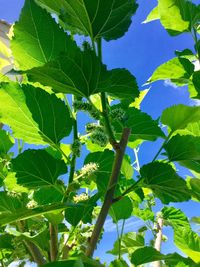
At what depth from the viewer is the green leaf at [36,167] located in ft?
2.23

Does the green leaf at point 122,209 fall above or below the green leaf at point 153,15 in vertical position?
below

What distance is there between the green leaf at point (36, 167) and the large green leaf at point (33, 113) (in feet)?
0.09

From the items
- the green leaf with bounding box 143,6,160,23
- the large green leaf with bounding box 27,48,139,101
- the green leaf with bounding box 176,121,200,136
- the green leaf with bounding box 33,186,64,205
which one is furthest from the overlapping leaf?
the green leaf with bounding box 33,186,64,205

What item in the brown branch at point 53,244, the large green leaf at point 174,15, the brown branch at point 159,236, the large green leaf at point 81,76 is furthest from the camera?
the brown branch at point 159,236

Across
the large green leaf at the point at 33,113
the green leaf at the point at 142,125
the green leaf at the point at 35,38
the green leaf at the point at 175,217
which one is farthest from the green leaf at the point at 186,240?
the green leaf at the point at 35,38

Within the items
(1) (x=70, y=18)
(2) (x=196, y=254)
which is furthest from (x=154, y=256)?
(1) (x=70, y=18)

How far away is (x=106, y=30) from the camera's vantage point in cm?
63

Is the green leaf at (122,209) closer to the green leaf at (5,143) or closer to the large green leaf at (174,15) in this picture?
the green leaf at (5,143)

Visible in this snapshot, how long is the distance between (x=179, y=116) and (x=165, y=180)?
0.13 meters

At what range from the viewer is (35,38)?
0.62 meters

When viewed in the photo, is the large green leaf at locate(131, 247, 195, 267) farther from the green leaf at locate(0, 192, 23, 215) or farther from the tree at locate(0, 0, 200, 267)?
the green leaf at locate(0, 192, 23, 215)

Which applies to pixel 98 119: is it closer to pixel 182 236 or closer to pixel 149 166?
pixel 149 166

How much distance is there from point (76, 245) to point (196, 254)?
0.81 ft

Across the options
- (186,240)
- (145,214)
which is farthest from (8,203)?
(145,214)
